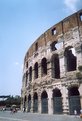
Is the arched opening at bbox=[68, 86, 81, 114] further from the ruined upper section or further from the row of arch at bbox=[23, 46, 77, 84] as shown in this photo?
the ruined upper section

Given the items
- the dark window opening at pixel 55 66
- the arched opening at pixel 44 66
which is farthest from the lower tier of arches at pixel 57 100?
the arched opening at pixel 44 66

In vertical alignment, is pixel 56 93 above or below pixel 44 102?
above

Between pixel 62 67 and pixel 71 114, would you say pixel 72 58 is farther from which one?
pixel 71 114

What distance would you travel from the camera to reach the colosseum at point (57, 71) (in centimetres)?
1546

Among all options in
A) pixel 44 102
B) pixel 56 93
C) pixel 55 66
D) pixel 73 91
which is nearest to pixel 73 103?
pixel 73 91

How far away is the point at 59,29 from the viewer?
17.9m

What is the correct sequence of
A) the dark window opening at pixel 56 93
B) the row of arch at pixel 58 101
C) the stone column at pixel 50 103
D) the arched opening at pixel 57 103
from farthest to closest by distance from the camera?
1. the dark window opening at pixel 56 93
2. the stone column at pixel 50 103
3. the arched opening at pixel 57 103
4. the row of arch at pixel 58 101

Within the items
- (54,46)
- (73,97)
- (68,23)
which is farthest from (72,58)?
(73,97)

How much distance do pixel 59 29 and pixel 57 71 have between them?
4272 millimetres

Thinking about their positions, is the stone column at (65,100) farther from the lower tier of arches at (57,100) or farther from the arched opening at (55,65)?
the arched opening at (55,65)

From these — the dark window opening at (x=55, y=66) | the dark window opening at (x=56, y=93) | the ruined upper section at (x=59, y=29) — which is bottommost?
the dark window opening at (x=56, y=93)

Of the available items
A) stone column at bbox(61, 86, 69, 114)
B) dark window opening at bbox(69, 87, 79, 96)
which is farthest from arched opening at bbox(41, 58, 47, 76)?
dark window opening at bbox(69, 87, 79, 96)

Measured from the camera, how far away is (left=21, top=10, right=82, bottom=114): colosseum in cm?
1546

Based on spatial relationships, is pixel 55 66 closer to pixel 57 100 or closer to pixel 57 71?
pixel 57 71
